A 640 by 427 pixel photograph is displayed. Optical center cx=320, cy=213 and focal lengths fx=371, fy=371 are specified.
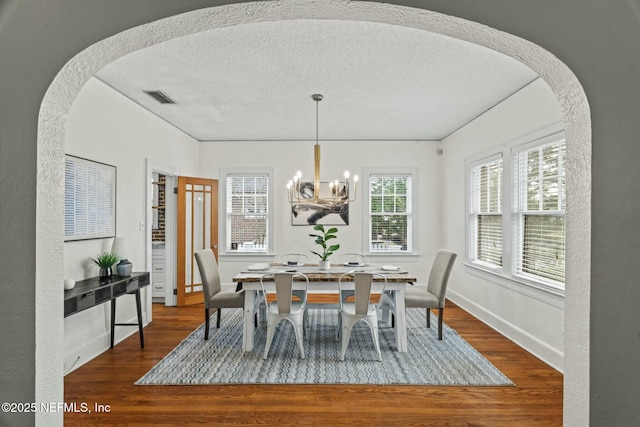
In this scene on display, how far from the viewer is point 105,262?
3.46 m

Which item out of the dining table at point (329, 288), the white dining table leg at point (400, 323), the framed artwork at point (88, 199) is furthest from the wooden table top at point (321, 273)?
the framed artwork at point (88, 199)

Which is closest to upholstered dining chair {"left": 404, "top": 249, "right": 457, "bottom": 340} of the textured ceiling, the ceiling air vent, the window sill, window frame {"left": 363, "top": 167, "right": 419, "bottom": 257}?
the window sill

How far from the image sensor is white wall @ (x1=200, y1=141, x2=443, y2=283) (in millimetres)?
6180

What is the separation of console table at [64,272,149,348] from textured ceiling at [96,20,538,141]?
1865mm

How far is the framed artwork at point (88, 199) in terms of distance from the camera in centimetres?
317

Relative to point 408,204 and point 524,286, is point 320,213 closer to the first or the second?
point 408,204

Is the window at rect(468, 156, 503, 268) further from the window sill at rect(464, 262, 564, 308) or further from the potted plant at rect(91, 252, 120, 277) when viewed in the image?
the potted plant at rect(91, 252, 120, 277)

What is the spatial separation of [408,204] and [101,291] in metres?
4.66

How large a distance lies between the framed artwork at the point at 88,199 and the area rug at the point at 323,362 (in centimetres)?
137

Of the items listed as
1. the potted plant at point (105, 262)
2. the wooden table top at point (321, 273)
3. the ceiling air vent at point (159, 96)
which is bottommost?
the wooden table top at point (321, 273)

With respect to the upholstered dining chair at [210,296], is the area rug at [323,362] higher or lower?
lower

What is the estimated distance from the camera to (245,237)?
6.29 m

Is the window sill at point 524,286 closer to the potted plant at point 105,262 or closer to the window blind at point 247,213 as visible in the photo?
the window blind at point 247,213

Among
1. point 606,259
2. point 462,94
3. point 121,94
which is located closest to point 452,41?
point 462,94
